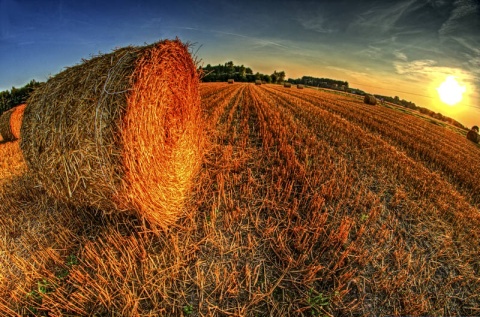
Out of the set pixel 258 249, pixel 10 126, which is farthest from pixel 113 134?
pixel 10 126

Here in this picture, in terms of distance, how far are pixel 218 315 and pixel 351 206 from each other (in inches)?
129

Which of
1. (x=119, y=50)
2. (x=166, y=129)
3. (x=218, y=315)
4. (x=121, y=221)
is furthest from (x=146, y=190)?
(x=119, y=50)

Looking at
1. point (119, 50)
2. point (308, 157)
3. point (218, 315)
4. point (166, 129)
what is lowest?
point (218, 315)

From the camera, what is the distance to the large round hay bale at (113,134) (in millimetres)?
3391

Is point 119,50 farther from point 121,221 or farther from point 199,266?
point 199,266

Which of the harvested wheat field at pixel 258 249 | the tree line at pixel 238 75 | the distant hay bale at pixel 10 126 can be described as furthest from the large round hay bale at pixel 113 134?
the tree line at pixel 238 75

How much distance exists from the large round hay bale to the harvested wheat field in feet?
1.76

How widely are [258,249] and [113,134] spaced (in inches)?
108

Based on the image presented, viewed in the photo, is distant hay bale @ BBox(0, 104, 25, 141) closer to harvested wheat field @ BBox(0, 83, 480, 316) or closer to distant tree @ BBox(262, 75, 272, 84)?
harvested wheat field @ BBox(0, 83, 480, 316)

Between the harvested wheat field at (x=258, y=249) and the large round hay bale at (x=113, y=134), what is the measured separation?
0.54 meters

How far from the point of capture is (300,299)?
2.90 metres

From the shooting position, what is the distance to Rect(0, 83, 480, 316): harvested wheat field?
2.91m

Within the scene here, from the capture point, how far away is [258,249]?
3607 mm

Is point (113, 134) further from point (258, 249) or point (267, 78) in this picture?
point (267, 78)
